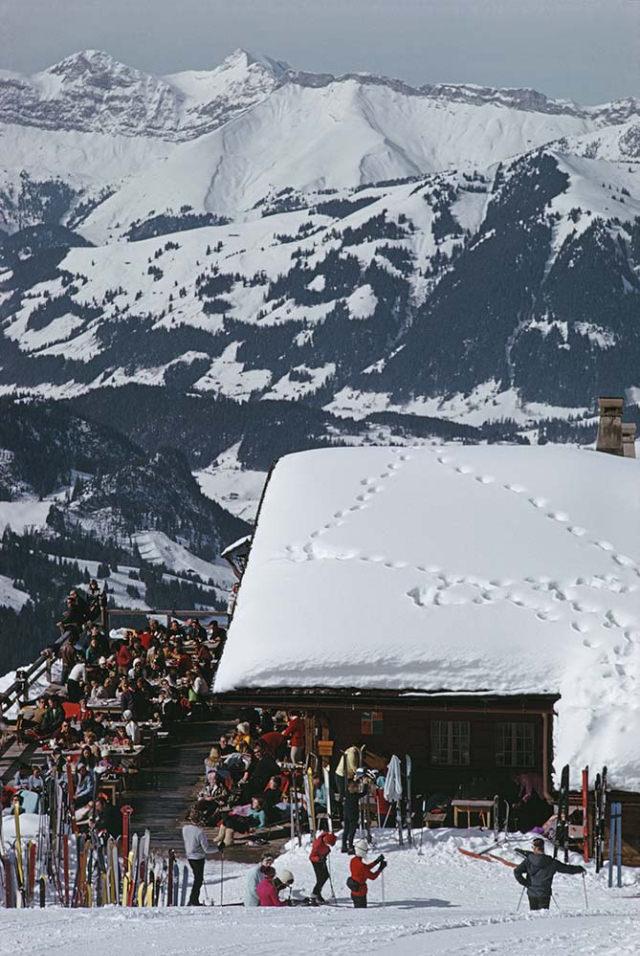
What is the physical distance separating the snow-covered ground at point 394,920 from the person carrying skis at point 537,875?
0.25m

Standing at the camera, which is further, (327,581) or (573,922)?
(327,581)

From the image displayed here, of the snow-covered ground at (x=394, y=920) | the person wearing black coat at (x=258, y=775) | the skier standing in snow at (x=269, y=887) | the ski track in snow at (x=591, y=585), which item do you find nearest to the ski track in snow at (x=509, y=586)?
the ski track in snow at (x=591, y=585)

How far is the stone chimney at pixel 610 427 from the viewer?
43344 millimetres

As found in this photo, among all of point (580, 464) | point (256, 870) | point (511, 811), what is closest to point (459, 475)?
point (580, 464)

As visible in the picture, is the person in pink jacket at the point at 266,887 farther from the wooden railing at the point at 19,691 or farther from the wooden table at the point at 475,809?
the wooden railing at the point at 19,691

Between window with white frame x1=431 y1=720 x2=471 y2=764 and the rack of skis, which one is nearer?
the rack of skis

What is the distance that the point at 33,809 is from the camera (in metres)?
24.7

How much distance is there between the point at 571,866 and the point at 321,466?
12.6m

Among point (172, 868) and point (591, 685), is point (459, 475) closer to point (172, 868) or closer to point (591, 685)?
point (591, 685)

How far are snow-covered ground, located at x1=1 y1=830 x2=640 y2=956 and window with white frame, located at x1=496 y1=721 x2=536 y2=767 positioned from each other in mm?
2289

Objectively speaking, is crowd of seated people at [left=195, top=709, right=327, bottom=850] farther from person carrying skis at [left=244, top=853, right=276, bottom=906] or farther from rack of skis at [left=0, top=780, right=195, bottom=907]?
person carrying skis at [left=244, top=853, right=276, bottom=906]

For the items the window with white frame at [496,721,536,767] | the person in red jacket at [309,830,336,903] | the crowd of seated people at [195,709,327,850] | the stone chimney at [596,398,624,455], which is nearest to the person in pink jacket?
the person in red jacket at [309,830,336,903]

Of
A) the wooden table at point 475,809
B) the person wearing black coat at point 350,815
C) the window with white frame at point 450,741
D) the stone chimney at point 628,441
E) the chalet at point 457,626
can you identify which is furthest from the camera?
the stone chimney at point 628,441

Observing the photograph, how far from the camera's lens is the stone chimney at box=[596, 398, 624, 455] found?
142ft
